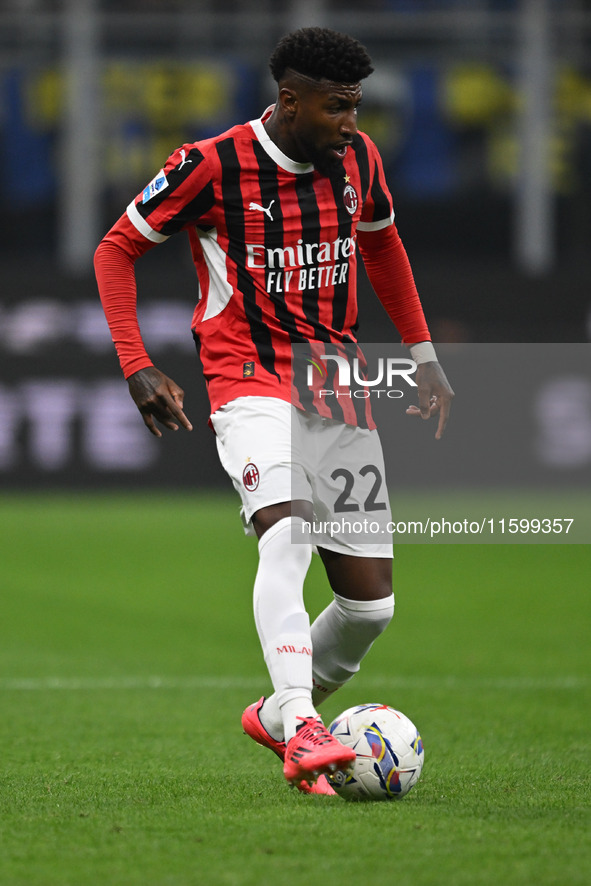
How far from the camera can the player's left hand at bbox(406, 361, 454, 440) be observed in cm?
438

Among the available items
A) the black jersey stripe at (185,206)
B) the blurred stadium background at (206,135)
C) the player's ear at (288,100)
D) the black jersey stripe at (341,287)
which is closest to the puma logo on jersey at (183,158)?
the black jersey stripe at (185,206)

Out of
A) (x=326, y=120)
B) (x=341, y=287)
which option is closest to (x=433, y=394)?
→ (x=341, y=287)

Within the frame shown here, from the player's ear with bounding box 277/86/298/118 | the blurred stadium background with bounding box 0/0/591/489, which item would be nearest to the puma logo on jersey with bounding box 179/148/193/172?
the player's ear with bounding box 277/86/298/118

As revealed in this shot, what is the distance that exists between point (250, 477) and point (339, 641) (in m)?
0.67

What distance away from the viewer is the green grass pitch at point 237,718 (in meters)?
3.00

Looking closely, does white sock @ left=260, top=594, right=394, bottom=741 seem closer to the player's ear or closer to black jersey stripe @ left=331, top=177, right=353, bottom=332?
black jersey stripe @ left=331, top=177, right=353, bottom=332

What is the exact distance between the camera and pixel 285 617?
370 centimetres

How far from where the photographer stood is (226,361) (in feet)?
13.1

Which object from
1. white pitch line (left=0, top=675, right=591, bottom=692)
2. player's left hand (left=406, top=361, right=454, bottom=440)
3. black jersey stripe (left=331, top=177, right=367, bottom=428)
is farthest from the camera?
white pitch line (left=0, top=675, right=591, bottom=692)

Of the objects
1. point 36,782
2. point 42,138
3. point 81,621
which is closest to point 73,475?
point 81,621

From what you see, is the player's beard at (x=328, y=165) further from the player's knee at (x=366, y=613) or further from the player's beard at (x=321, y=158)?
the player's knee at (x=366, y=613)

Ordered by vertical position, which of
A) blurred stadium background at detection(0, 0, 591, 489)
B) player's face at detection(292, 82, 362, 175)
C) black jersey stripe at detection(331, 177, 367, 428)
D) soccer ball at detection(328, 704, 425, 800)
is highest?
player's face at detection(292, 82, 362, 175)

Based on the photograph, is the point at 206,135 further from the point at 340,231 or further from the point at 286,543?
the point at 286,543

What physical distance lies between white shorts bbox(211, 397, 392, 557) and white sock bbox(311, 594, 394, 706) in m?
0.17
